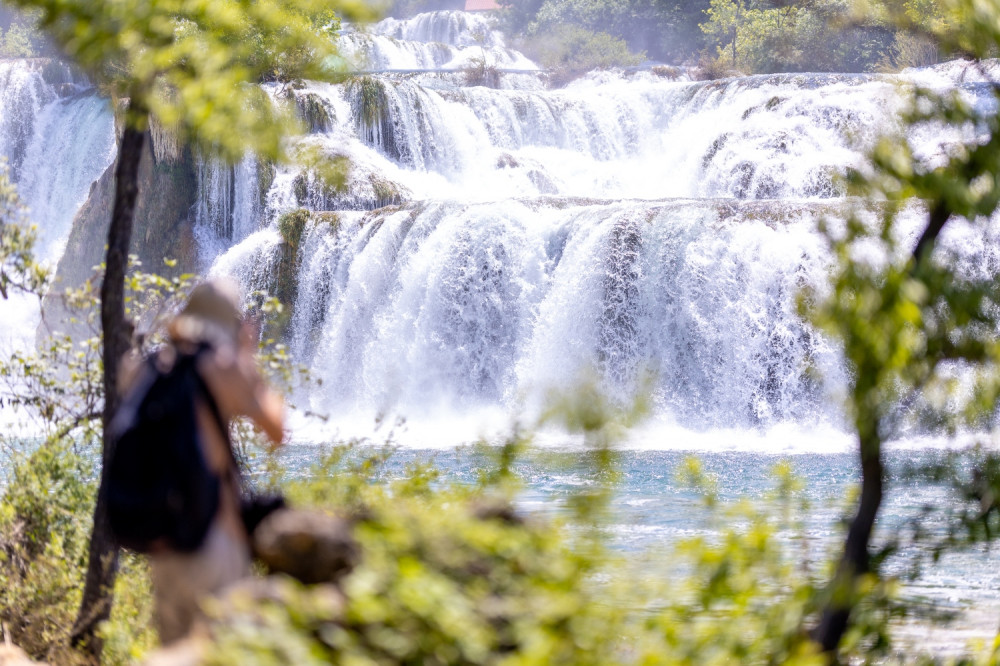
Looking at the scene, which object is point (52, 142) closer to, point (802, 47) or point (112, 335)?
point (802, 47)

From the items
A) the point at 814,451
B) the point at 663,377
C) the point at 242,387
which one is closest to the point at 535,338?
the point at 663,377

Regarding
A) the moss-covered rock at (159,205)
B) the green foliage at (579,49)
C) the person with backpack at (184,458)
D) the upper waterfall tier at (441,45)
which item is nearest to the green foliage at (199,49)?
the person with backpack at (184,458)

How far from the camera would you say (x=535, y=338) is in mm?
17422

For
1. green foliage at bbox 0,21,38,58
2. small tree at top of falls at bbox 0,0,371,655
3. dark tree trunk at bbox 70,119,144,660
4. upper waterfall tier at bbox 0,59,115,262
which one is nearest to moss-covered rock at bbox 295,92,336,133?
upper waterfall tier at bbox 0,59,115,262

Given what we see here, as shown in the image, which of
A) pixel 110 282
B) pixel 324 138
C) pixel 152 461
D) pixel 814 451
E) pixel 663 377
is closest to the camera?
pixel 152 461

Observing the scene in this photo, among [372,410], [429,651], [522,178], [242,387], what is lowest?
[372,410]

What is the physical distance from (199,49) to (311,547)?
178cm

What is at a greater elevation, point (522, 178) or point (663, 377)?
point (522, 178)

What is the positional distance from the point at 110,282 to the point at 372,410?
14.1m

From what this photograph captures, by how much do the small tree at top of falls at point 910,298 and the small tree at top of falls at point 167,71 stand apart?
192 cm

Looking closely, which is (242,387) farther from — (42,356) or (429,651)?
(42,356)

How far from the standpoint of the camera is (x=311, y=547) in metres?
2.69

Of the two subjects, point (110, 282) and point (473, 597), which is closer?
point (473, 597)

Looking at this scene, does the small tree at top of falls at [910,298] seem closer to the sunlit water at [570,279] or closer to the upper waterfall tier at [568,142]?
the sunlit water at [570,279]
